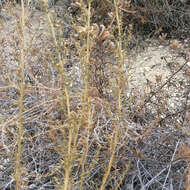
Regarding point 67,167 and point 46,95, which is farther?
point 46,95

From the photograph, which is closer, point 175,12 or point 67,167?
point 67,167

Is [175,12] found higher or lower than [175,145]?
higher

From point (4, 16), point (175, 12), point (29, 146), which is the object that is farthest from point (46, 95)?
point (4, 16)

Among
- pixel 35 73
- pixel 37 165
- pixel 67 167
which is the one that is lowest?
pixel 37 165

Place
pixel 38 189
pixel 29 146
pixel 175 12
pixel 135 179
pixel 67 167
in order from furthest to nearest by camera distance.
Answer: pixel 175 12
pixel 29 146
pixel 135 179
pixel 38 189
pixel 67 167

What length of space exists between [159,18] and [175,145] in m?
1.89

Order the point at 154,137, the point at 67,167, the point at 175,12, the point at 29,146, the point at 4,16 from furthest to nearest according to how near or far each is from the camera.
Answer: the point at 4,16 < the point at 175,12 < the point at 29,146 < the point at 154,137 < the point at 67,167

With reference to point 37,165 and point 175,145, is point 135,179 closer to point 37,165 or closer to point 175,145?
point 175,145

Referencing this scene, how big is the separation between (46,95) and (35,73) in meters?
0.53

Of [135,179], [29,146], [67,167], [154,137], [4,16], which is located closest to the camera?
[67,167]

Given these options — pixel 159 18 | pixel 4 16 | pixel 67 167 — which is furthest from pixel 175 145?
pixel 4 16

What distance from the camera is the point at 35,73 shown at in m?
2.38

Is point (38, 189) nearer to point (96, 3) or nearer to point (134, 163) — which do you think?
point (134, 163)

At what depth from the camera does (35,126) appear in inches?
72.5
